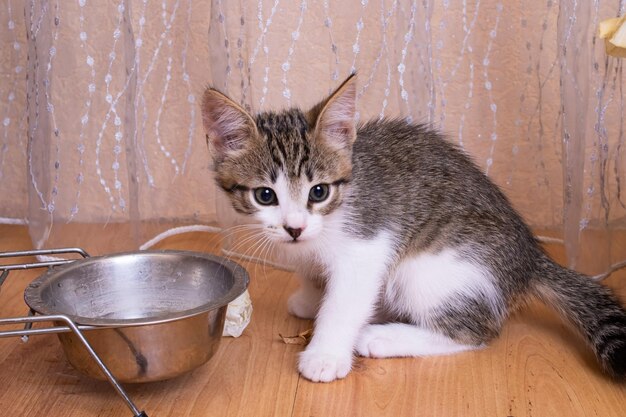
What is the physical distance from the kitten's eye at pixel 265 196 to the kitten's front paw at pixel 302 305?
43 centimetres


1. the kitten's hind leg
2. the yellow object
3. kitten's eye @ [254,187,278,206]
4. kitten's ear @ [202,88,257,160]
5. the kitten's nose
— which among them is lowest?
the kitten's hind leg

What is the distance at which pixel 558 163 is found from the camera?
2.27m

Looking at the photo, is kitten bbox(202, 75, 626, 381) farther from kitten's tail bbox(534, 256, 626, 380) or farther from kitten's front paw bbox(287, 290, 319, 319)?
kitten's front paw bbox(287, 290, 319, 319)

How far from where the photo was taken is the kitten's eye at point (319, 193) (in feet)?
4.99

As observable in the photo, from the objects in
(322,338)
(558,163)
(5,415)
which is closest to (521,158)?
(558,163)

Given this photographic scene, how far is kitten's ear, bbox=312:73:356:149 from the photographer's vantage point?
4.88 feet

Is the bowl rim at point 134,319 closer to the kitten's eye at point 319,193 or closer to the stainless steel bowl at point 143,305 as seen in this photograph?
the stainless steel bowl at point 143,305

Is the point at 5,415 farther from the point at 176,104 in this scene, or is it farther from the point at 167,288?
the point at 176,104

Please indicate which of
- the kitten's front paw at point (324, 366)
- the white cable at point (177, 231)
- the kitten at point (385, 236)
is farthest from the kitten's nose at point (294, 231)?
the white cable at point (177, 231)

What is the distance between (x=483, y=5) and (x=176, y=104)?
1.00 meters

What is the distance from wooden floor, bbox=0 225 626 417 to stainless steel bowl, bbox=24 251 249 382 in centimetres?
11

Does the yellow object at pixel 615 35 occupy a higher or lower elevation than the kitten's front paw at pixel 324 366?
higher

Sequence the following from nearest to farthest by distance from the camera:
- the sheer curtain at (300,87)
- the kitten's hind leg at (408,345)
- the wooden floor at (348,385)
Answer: the wooden floor at (348,385) < the kitten's hind leg at (408,345) < the sheer curtain at (300,87)

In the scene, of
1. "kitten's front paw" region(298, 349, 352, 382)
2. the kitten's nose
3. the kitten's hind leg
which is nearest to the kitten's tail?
the kitten's hind leg
